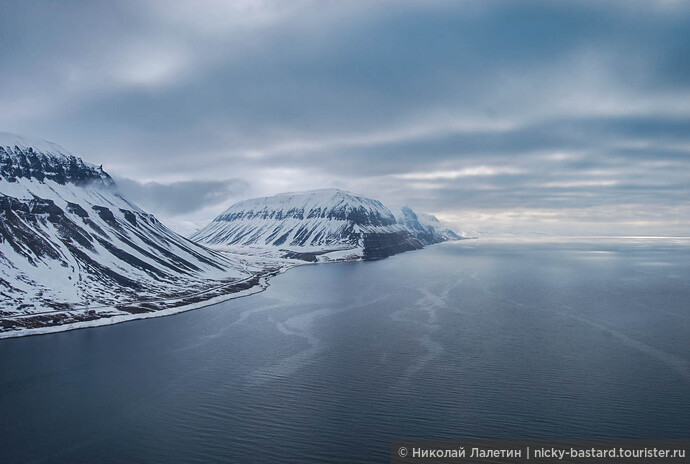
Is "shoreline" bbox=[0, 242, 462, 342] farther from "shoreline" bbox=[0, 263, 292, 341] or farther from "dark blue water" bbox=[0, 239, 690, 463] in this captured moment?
"dark blue water" bbox=[0, 239, 690, 463]

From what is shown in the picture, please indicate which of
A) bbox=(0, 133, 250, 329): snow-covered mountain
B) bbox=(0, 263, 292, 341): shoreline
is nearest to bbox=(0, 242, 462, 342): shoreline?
bbox=(0, 263, 292, 341): shoreline

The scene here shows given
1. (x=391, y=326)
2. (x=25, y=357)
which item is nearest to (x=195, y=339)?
(x=25, y=357)

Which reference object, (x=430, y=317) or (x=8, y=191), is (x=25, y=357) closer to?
(x=430, y=317)

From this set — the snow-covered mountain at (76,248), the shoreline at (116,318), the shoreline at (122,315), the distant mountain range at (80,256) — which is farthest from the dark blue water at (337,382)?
the snow-covered mountain at (76,248)

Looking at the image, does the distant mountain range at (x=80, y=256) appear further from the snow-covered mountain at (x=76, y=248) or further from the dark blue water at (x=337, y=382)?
the dark blue water at (x=337, y=382)

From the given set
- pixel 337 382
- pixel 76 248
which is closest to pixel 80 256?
pixel 76 248

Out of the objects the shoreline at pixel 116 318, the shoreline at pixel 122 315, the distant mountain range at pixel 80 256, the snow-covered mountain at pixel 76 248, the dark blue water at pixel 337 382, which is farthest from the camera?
the snow-covered mountain at pixel 76 248

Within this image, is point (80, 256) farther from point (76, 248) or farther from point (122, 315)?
point (122, 315)
